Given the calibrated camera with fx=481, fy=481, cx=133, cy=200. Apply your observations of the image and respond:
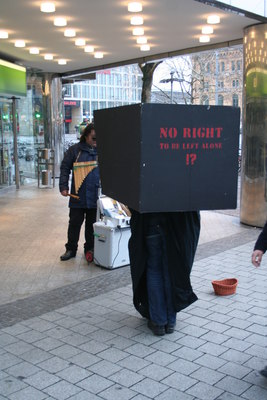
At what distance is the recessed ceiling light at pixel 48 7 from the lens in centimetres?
774

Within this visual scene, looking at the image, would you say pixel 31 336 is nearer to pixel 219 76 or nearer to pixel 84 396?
pixel 84 396

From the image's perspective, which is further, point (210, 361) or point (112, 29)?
point (112, 29)

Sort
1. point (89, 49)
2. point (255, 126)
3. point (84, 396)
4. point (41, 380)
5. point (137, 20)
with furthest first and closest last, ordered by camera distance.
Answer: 1. point (89, 49)
2. point (137, 20)
3. point (255, 126)
4. point (41, 380)
5. point (84, 396)

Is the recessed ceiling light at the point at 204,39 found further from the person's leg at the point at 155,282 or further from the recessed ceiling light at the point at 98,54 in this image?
the person's leg at the point at 155,282

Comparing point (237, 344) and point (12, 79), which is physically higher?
point (12, 79)

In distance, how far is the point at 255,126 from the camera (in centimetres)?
854

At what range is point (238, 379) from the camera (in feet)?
11.1

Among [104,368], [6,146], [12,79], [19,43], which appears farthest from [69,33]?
[104,368]

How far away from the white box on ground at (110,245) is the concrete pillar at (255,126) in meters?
3.50

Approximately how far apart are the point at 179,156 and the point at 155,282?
1.15 metres

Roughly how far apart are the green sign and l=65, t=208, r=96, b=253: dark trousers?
7413mm

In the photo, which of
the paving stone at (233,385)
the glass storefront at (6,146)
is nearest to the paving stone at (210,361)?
the paving stone at (233,385)

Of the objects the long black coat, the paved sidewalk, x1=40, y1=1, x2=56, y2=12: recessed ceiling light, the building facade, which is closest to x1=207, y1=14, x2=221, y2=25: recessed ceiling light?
x1=40, y1=1, x2=56, y2=12: recessed ceiling light

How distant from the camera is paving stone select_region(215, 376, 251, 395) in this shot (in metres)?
3.24
